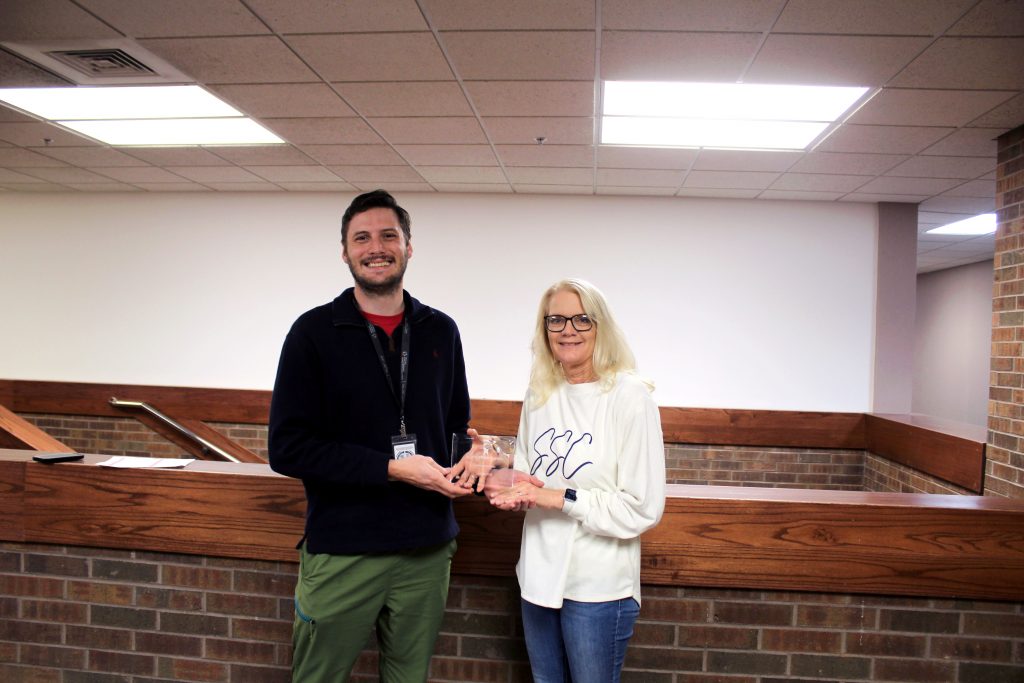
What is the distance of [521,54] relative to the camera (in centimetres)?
317

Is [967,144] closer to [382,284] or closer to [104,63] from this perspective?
[382,284]

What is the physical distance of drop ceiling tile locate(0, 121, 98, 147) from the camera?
465 centimetres

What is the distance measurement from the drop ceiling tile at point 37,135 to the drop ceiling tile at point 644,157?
4027 mm

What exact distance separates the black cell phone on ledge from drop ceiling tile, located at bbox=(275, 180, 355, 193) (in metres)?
4.33

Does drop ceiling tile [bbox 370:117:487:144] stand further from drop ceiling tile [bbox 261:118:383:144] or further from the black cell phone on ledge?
the black cell phone on ledge

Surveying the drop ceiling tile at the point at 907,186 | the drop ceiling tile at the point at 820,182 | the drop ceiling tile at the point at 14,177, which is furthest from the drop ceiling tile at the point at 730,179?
the drop ceiling tile at the point at 14,177

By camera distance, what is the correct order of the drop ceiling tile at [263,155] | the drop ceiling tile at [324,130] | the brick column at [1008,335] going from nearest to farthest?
the brick column at [1008,335] → the drop ceiling tile at [324,130] → the drop ceiling tile at [263,155]

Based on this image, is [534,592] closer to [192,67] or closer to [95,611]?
[95,611]

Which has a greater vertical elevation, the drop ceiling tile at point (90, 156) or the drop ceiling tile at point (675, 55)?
the drop ceiling tile at point (90, 156)

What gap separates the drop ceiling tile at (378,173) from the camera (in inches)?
219

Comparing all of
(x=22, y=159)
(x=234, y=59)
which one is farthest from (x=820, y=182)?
(x=22, y=159)

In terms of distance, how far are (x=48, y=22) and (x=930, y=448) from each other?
6.12m

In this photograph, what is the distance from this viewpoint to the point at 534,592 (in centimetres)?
151

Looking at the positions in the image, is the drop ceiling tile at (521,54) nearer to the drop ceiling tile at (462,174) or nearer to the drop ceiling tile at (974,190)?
the drop ceiling tile at (462,174)
